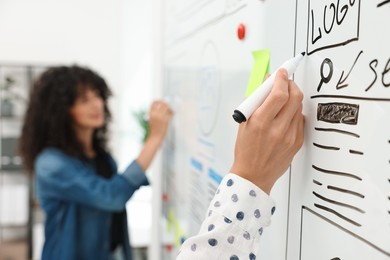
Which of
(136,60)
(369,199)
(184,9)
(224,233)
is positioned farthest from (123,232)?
(136,60)

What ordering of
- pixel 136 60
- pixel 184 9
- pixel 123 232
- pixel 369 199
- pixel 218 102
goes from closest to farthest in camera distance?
pixel 369 199 < pixel 218 102 < pixel 184 9 < pixel 123 232 < pixel 136 60

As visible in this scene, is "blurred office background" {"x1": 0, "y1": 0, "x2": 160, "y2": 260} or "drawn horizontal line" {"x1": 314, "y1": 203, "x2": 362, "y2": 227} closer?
"drawn horizontal line" {"x1": 314, "y1": 203, "x2": 362, "y2": 227}

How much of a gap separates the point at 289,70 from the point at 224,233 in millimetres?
199

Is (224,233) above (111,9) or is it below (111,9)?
below

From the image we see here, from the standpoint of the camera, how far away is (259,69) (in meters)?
0.54

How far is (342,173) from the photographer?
15.4 inches

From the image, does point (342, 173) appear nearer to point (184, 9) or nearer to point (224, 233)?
point (224, 233)

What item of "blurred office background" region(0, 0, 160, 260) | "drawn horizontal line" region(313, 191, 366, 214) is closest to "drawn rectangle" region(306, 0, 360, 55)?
"drawn horizontal line" region(313, 191, 366, 214)

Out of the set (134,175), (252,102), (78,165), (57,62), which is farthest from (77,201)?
(57,62)

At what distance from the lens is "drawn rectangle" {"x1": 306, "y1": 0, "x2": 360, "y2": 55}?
37 cm

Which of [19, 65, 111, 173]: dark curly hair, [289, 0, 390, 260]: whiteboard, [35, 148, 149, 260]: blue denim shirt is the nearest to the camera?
[289, 0, 390, 260]: whiteboard

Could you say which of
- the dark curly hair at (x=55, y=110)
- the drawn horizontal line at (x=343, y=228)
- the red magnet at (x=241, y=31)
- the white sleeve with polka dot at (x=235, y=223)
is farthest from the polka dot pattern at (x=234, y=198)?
the dark curly hair at (x=55, y=110)

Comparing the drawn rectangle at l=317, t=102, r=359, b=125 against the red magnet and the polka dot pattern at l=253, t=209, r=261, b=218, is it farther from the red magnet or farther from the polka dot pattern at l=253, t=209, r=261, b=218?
the red magnet

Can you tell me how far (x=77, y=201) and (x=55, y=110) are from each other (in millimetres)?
377
